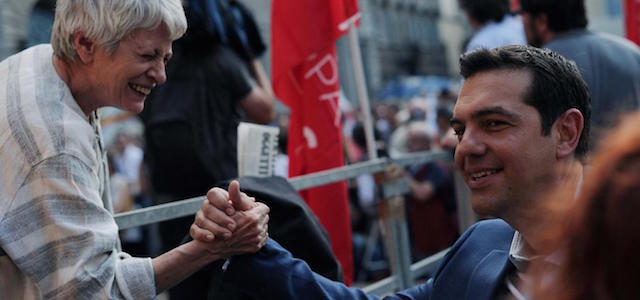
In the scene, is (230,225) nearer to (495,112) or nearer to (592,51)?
(495,112)

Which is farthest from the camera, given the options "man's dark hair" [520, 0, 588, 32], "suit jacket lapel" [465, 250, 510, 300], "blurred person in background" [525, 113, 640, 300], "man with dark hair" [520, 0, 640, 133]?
"man's dark hair" [520, 0, 588, 32]

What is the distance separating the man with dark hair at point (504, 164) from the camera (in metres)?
2.39

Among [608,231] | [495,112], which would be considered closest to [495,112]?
[495,112]

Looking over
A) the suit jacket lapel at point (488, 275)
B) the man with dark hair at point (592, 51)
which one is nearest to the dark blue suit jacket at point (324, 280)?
the suit jacket lapel at point (488, 275)

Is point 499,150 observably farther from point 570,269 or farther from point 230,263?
point 570,269

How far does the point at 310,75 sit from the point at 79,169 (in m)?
2.08

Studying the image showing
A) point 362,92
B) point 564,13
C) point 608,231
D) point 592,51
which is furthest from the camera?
point 362,92

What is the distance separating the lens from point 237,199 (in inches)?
99.9

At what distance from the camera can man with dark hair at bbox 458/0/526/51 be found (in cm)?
535

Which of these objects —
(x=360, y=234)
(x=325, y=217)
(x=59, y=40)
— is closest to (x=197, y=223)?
(x=59, y=40)

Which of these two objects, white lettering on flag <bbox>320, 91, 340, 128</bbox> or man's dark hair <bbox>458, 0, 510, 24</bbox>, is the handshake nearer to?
white lettering on flag <bbox>320, 91, 340, 128</bbox>

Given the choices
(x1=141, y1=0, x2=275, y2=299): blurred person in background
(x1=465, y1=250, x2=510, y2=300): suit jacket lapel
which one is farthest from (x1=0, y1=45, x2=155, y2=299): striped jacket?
(x1=141, y1=0, x2=275, y2=299): blurred person in background

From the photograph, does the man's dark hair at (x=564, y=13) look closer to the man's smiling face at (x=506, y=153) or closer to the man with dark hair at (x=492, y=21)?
the man with dark hair at (x=492, y=21)

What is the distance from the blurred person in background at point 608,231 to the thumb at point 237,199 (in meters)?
1.32
